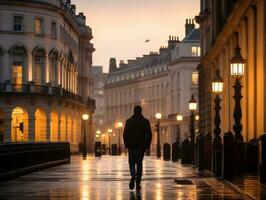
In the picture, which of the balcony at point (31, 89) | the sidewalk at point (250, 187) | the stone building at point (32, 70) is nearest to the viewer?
the sidewalk at point (250, 187)

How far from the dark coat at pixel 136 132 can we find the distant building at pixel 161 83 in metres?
111

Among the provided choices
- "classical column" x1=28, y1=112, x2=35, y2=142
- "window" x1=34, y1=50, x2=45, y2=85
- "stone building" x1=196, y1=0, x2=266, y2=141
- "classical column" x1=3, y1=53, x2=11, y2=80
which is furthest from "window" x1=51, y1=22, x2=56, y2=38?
"stone building" x1=196, y1=0, x2=266, y2=141

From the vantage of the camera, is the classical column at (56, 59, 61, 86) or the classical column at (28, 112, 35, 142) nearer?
the classical column at (28, 112, 35, 142)

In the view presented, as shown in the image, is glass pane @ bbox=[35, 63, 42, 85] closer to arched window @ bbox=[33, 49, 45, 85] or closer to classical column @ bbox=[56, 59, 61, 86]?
arched window @ bbox=[33, 49, 45, 85]

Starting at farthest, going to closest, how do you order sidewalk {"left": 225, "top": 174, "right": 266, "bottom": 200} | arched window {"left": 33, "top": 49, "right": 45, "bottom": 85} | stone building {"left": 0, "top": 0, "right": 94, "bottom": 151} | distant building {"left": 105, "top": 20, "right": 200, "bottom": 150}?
1. distant building {"left": 105, "top": 20, "right": 200, "bottom": 150}
2. arched window {"left": 33, "top": 49, "right": 45, "bottom": 85}
3. stone building {"left": 0, "top": 0, "right": 94, "bottom": 151}
4. sidewalk {"left": 225, "top": 174, "right": 266, "bottom": 200}

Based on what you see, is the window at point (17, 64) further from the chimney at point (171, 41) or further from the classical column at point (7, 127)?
the chimney at point (171, 41)

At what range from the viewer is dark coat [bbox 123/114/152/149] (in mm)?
22688

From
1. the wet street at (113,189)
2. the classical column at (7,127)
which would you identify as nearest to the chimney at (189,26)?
the classical column at (7,127)

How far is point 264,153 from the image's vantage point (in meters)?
23.1

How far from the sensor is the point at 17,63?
88.4 meters

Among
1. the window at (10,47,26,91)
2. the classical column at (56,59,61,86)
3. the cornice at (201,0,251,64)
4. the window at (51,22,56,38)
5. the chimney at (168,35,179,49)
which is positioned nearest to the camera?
the cornice at (201,0,251,64)

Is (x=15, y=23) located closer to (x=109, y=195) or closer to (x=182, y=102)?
(x=182, y=102)

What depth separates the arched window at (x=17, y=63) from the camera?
87.6 metres

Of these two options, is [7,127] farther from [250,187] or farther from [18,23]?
[250,187]
